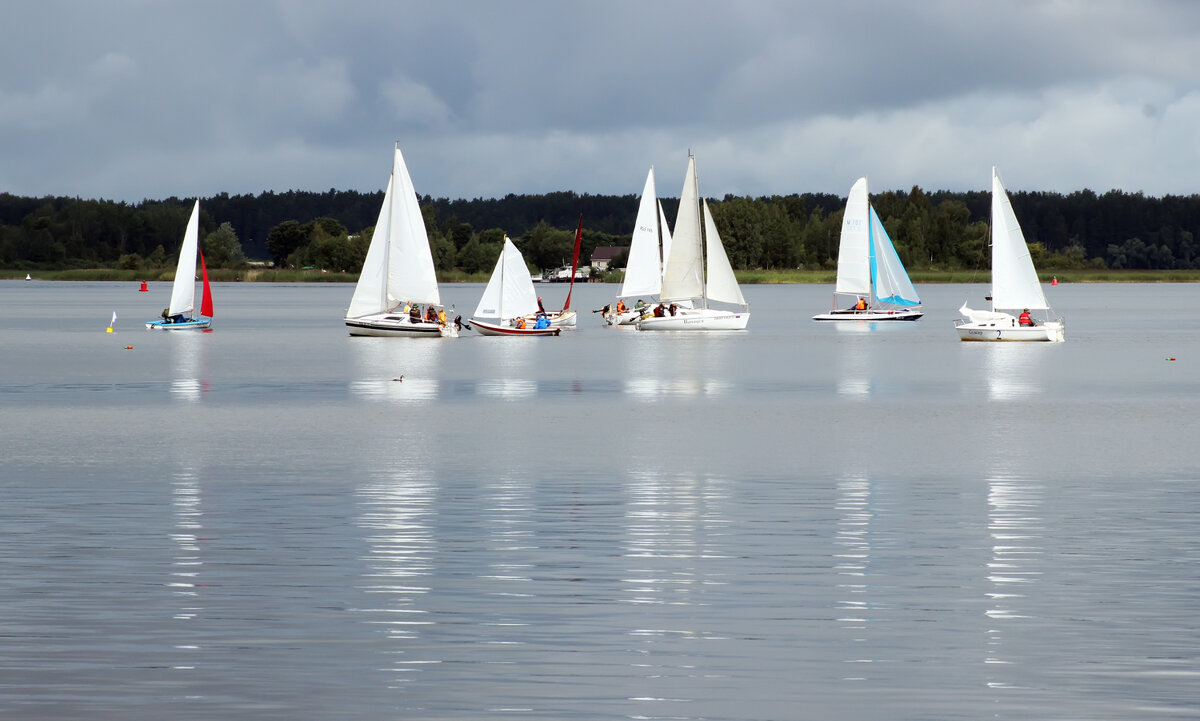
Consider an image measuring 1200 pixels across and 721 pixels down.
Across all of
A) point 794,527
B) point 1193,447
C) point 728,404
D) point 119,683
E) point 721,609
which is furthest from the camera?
point 728,404

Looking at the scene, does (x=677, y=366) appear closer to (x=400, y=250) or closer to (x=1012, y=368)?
(x=1012, y=368)

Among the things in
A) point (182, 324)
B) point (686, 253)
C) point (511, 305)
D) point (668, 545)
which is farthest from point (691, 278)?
point (668, 545)

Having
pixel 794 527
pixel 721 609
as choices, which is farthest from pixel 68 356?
pixel 721 609

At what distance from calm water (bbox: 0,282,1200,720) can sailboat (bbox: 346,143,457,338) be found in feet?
128

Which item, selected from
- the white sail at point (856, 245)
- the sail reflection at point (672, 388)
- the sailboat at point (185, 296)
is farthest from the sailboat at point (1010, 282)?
the sailboat at point (185, 296)

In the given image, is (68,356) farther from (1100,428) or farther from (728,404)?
(1100,428)

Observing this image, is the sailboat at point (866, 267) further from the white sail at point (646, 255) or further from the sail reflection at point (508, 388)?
the sail reflection at point (508, 388)

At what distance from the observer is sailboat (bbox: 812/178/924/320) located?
117812mm

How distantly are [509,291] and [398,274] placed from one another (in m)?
9.65

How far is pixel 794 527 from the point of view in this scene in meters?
22.2

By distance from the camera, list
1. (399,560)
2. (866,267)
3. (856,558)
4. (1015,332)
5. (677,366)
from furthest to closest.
→ (866,267)
(1015,332)
(677,366)
(856,558)
(399,560)

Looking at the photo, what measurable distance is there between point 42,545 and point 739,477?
12.7 meters

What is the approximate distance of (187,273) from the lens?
97.4 metres

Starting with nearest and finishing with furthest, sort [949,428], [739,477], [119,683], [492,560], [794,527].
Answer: [119,683] → [492,560] → [794,527] → [739,477] → [949,428]
